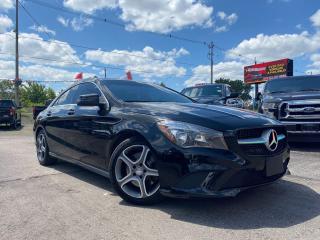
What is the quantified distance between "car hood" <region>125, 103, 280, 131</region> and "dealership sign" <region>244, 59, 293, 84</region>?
50.6m

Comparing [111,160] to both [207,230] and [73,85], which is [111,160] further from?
[73,85]

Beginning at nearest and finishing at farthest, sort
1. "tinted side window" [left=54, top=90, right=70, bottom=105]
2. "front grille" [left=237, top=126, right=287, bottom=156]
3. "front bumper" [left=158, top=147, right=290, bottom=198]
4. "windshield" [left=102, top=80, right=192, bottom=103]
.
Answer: "front bumper" [left=158, top=147, right=290, bottom=198], "front grille" [left=237, top=126, right=287, bottom=156], "windshield" [left=102, top=80, right=192, bottom=103], "tinted side window" [left=54, top=90, right=70, bottom=105]

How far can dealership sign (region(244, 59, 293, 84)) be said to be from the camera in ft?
177

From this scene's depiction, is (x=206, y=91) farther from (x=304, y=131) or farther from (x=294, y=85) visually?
(x=304, y=131)

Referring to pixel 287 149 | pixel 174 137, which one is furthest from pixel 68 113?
pixel 287 149

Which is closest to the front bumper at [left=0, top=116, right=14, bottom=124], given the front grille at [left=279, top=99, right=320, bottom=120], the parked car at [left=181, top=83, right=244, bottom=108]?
the parked car at [left=181, top=83, right=244, bottom=108]

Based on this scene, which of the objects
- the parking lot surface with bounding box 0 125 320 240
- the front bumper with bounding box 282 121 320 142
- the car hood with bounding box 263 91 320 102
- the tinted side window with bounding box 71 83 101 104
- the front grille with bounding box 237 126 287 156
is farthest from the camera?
the car hood with bounding box 263 91 320 102

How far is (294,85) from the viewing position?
902cm

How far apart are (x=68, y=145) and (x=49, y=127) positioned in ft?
3.18

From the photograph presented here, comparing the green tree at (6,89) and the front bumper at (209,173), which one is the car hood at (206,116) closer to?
the front bumper at (209,173)

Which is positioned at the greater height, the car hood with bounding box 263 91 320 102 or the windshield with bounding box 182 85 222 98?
the windshield with bounding box 182 85 222 98

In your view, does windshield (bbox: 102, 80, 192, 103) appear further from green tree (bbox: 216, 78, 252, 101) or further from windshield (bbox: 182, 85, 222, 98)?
green tree (bbox: 216, 78, 252, 101)

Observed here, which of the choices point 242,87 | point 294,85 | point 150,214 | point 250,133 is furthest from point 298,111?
point 242,87

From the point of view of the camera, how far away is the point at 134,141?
3.91 metres
